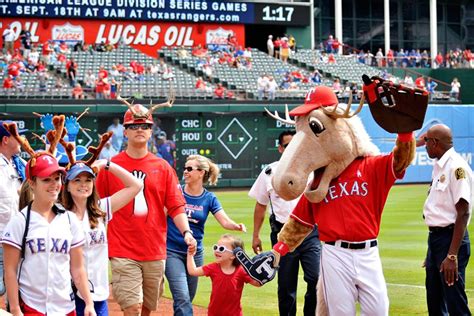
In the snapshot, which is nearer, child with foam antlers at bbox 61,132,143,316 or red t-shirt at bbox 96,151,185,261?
child with foam antlers at bbox 61,132,143,316

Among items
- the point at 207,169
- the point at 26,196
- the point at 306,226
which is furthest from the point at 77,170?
the point at 207,169

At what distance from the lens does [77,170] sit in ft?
20.7

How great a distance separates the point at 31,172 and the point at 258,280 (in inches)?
71.7

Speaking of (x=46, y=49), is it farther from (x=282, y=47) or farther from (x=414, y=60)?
(x=414, y=60)

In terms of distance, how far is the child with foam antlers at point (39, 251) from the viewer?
5.64 metres

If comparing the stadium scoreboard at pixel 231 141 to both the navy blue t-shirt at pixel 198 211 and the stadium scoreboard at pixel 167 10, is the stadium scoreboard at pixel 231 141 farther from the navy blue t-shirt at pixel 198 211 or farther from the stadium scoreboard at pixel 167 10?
the navy blue t-shirt at pixel 198 211

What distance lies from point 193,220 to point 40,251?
318cm

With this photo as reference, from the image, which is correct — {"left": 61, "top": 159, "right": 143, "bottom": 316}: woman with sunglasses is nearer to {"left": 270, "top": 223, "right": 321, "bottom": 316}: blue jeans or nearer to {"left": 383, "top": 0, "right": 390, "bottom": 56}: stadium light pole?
{"left": 270, "top": 223, "right": 321, "bottom": 316}: blue jeans

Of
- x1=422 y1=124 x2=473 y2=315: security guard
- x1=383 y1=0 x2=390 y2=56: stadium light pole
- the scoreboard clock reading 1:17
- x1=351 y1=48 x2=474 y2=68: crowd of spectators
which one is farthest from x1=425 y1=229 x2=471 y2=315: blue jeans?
x1=383 y1=0 x2=390 y2=56: stadium light pole

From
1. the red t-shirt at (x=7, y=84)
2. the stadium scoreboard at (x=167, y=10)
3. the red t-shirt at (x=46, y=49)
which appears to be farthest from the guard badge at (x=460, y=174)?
the stadium scoreboard at (x=167, y=10)

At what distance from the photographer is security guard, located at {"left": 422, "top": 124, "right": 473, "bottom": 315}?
301 inches

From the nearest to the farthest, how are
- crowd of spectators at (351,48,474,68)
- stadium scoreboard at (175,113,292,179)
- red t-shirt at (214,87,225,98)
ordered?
stadium scoreboard at (175,113,292,179)
red t-shirt at (214,87,225,98)
crowd of spectators at (351,48,474,68)

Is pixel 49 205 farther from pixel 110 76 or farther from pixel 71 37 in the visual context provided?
A: pixel 71 37

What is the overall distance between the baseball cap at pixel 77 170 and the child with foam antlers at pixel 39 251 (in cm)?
51
